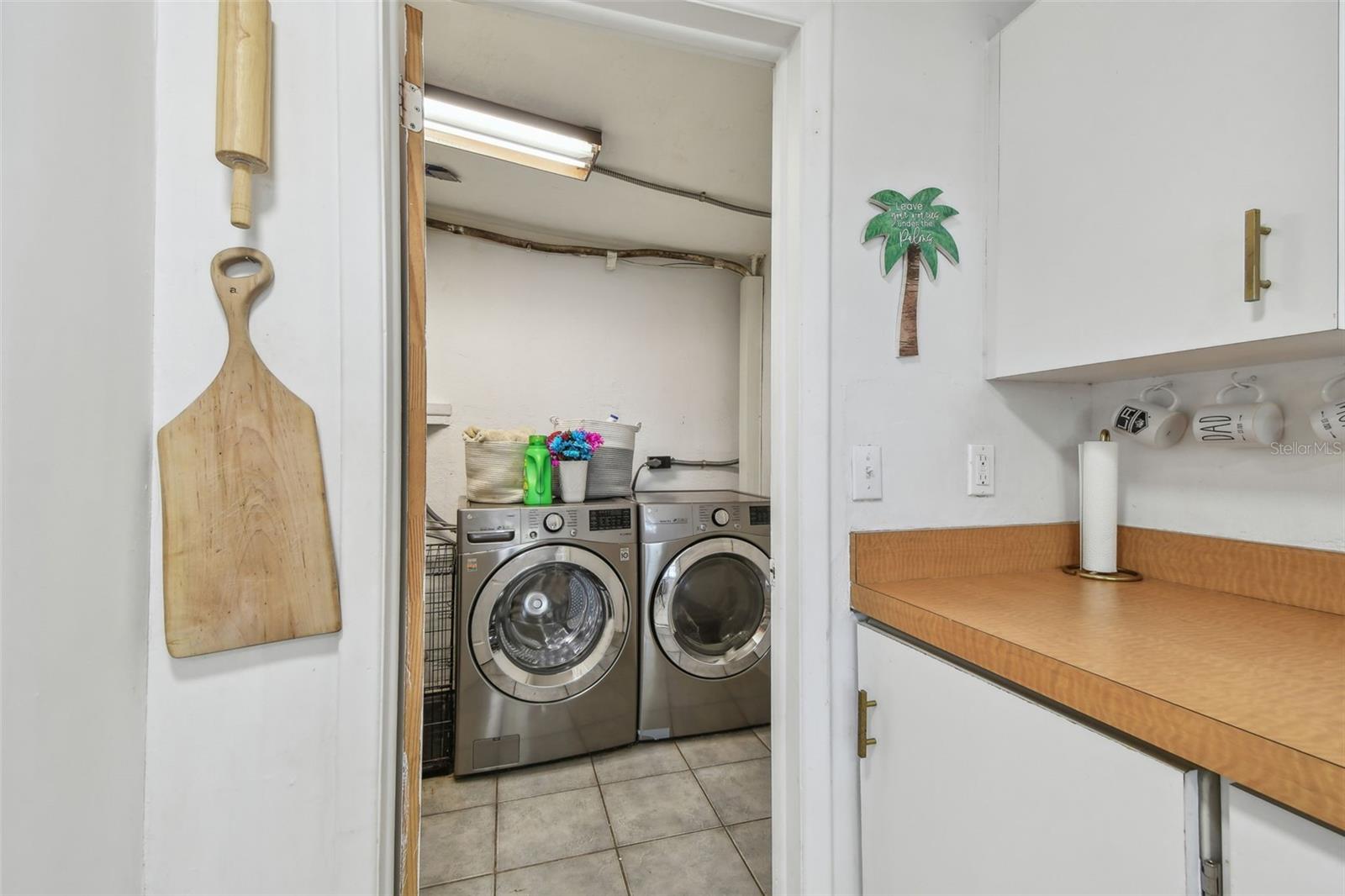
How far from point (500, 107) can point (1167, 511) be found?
7.02ft

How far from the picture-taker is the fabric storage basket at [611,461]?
8.38ft

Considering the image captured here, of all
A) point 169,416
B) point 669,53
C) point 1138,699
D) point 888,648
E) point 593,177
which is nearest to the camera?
point 1138,699

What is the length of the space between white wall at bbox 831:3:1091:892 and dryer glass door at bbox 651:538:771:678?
1224 mm

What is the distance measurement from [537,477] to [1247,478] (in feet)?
6.72

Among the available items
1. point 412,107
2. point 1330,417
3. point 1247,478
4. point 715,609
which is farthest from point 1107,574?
point 412,107

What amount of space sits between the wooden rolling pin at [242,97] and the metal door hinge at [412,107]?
23 cm

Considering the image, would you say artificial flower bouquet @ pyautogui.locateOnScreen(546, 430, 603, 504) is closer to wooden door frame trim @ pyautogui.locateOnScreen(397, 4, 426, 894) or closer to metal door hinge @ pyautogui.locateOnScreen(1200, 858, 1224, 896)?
wooden door frame trim @ pyautogui.locateOnScreen(397, 4, 426, 894)

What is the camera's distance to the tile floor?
161cm

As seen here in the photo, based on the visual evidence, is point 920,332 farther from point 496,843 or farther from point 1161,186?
point 496,843

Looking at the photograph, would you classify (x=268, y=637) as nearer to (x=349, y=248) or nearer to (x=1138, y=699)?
(x=349, y=248)

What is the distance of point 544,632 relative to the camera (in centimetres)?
225

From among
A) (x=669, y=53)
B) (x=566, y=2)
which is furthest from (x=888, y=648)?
(x=669, y=53)

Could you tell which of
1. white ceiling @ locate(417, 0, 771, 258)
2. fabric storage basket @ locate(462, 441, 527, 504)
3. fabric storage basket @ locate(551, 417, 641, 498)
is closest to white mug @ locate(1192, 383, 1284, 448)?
white ceiling @ locate(417, 0, 771, 258)

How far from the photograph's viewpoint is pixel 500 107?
1829 mm
